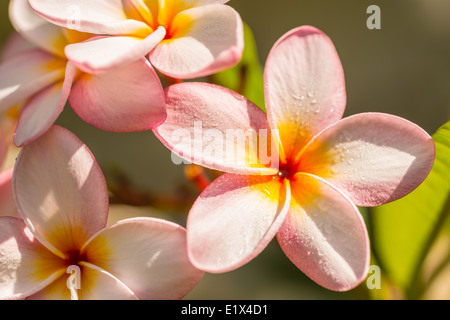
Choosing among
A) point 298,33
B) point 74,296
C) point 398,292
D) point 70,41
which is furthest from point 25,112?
point 398,292

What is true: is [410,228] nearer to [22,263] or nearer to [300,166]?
[300,166]

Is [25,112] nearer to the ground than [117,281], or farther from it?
farther from it

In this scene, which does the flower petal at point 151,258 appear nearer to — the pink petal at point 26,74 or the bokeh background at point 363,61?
the pink petal at point 26,74

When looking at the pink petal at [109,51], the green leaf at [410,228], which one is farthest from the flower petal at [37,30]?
the green leaf at [410,228]

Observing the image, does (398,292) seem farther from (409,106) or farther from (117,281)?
(409,106)

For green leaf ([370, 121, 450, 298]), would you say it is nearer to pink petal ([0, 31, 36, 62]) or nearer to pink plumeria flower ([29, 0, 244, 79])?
pink plumeria flower ([29, 0, 244, 79])
